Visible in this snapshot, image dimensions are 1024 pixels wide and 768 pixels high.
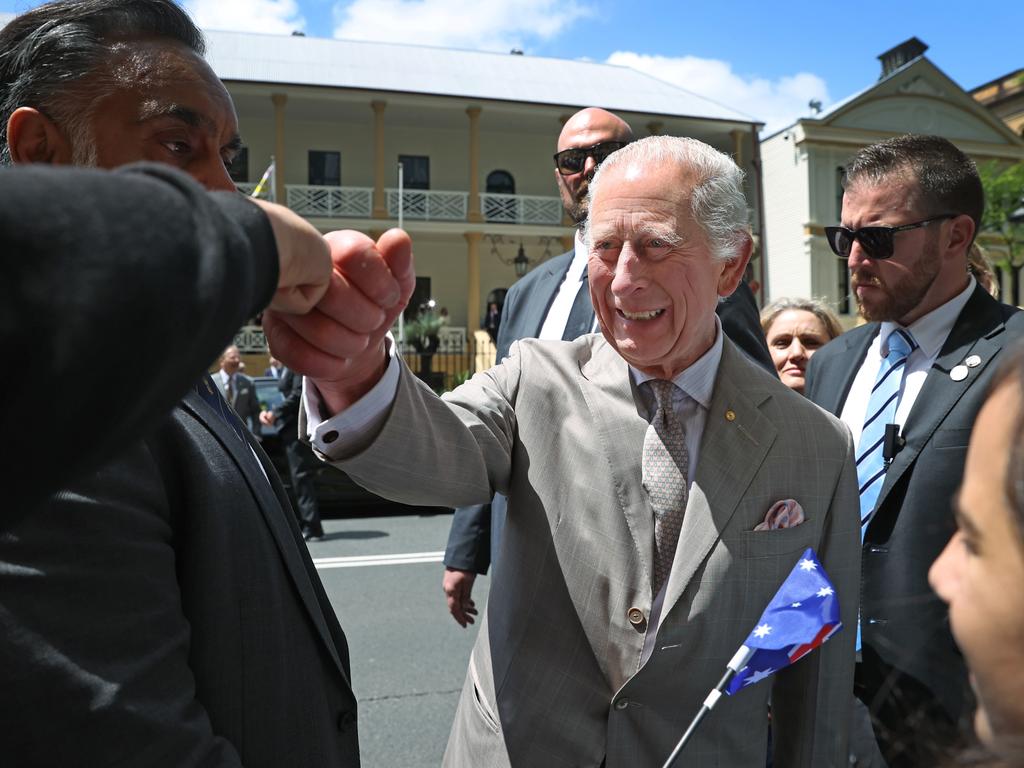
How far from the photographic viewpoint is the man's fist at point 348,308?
107 centimetres

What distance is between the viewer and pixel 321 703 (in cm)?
148

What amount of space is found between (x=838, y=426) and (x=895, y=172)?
51.6 inches

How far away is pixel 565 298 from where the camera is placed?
3.49 metres

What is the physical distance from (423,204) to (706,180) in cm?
2656

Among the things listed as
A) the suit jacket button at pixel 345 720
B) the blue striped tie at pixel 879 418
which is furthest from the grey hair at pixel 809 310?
the suit jacket button at pixel 345 720

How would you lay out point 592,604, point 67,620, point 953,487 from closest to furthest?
point 67,620 → point 592,604 → point 953,487

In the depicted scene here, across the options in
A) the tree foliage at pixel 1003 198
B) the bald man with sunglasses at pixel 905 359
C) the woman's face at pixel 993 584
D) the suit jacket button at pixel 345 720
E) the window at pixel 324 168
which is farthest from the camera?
the window at pixel 324 168

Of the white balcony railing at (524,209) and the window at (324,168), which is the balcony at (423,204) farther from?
the window at (324,168)

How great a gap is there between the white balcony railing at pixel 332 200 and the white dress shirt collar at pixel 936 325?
82.5 ft

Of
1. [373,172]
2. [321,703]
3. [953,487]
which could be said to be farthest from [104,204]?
[373,172]

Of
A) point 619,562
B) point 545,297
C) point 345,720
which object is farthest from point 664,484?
point 545,297

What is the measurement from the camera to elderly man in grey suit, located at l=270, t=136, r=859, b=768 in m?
1.91

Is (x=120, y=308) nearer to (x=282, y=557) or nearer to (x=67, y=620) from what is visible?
(x=67, y=620)

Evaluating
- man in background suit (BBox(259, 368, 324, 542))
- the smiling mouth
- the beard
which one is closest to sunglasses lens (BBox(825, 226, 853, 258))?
the beard
